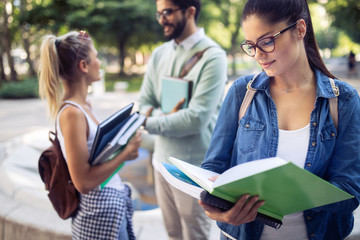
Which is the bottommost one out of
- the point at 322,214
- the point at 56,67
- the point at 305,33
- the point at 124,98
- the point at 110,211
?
the point at 124,98

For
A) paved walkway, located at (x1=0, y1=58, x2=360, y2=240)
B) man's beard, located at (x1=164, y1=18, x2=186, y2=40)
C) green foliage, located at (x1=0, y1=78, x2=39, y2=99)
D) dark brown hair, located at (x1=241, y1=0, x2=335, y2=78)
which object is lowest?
green foliage, located at (x1=0, y1=78, x2=39, y2=99)

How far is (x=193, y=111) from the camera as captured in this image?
7.12ft

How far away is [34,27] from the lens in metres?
22.1

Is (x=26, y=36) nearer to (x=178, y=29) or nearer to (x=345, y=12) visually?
(x=345, y=12)

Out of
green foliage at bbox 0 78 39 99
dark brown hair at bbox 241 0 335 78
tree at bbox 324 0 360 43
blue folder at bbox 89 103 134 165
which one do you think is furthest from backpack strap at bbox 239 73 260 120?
tree at bbox 324 0 360 43

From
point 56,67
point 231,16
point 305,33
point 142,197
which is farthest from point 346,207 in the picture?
point 231,16

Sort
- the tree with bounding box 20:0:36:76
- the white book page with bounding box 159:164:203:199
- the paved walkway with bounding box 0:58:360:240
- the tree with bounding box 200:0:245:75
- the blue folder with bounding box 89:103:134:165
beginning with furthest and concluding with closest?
1. the tree with bounding box 200:0:245:75
2. the tree with bounding box 20:0:36:76
3. the paved walkway with bounding box 0:58:360:240
4. the blue folder with bounding box 89:103:134:165
5. the white book page with bounding box 159:164:203:199

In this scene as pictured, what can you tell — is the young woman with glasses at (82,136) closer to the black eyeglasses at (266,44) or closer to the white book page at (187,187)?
the white book page at (187,187)

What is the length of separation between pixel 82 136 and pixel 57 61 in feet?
1.58

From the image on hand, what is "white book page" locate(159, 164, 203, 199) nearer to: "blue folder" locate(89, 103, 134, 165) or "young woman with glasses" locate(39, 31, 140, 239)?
"blue folder" locate(89, 103, 134, 165)

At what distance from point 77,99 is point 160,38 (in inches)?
885

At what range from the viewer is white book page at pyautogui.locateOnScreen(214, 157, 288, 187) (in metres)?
0.94

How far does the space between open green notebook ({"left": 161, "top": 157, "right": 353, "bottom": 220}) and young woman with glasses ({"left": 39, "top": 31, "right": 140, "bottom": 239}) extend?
72 cm

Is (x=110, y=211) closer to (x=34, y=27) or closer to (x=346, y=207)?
(x=346, y=207)
